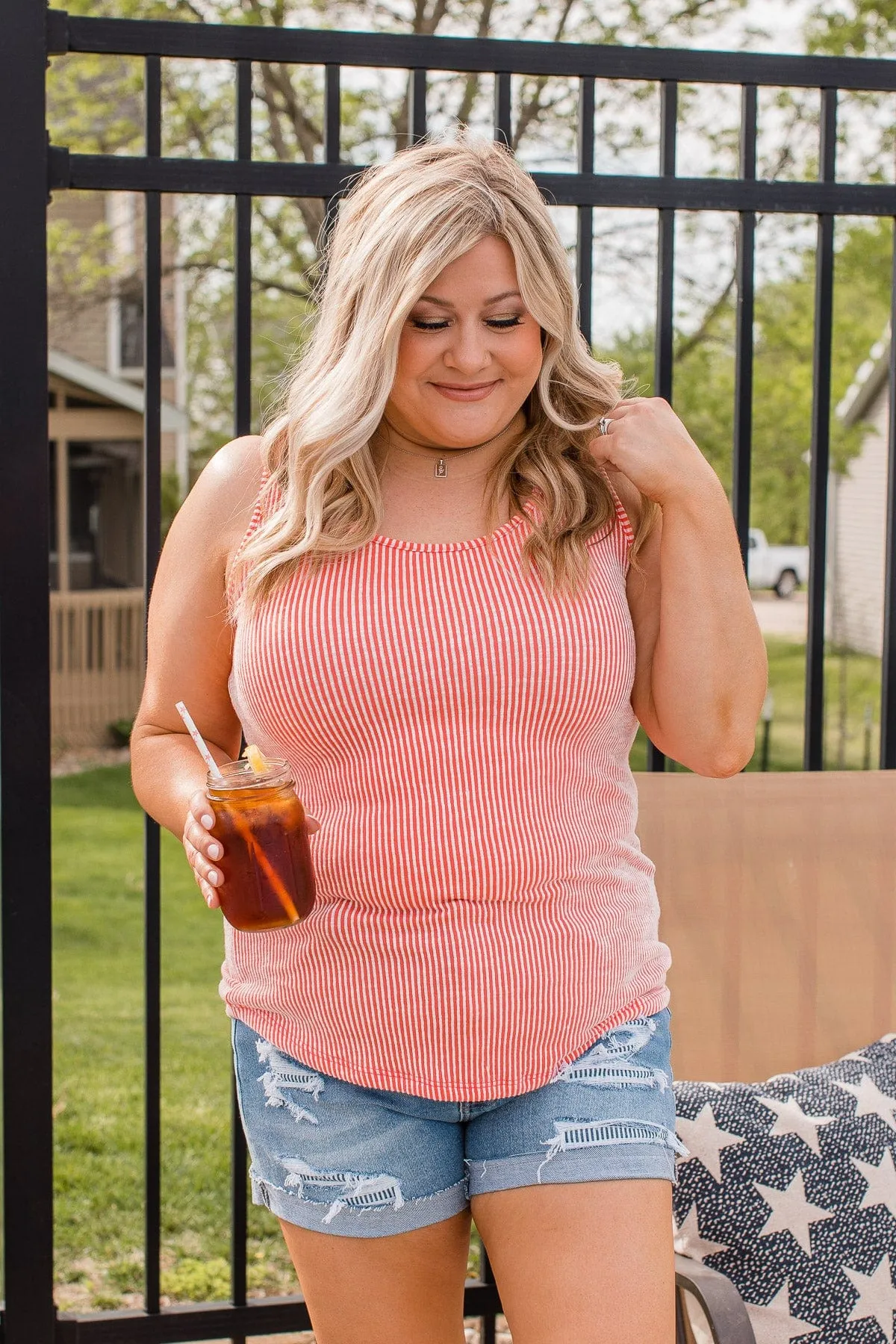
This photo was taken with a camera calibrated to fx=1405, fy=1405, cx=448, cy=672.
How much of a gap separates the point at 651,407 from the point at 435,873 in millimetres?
706

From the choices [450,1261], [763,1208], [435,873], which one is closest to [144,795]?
[435,873]

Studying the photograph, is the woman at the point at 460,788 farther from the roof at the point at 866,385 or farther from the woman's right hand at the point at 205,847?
the roof at the point at 866,385

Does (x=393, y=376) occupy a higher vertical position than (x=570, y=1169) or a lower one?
higher

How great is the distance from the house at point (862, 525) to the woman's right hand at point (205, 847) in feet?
42.5

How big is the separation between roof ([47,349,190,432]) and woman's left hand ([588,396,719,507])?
36.4 feet

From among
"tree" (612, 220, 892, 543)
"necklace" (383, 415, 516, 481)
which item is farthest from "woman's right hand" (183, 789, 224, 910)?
→ "tree" (612, 220, 892, 543)

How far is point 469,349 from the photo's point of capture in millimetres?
1835

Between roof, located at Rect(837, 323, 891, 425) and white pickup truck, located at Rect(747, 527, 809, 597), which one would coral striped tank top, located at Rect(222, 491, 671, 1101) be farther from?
white pickup truck, located at Rect(747, 527, 809, 597)

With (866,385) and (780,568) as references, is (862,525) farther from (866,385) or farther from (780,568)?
(866,385)

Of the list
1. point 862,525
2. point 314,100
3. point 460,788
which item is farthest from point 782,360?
point 460,788

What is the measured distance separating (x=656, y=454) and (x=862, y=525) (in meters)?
18.1

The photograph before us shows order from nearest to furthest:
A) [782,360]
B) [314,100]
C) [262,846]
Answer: [262,846], [314,100], [782,360]

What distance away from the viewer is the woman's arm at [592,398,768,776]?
191 centimetres

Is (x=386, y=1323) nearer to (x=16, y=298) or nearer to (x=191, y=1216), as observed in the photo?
(x=16, y=298)
